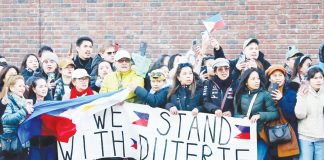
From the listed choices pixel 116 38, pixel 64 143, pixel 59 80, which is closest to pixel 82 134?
pixel 64 143

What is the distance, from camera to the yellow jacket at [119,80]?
30.1 feet

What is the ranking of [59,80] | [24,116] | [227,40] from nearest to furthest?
[24,116]
[59,80]
[227,40]

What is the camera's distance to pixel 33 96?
9133 mm

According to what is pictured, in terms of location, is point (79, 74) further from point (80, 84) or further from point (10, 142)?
point (10, 142)

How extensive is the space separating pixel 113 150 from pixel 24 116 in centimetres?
113

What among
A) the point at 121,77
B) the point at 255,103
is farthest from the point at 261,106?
the point at 121,77

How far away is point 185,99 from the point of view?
877 cm

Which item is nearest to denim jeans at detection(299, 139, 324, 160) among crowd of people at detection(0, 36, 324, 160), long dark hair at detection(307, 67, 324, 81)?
crowd of people at detection(0, 36, 324, 160)

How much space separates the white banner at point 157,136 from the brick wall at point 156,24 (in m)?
3.48

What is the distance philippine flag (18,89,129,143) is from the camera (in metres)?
8.92

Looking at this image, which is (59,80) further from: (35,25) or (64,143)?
(35,25)

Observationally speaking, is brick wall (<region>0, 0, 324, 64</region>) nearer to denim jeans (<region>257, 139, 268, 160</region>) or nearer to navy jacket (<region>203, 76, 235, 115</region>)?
navy jacket (<region>203, 76, 235, 115</region>)

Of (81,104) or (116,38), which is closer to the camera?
(81,104)

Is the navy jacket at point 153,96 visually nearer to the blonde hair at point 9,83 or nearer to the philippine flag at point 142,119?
the philippine flag at point 142,119
